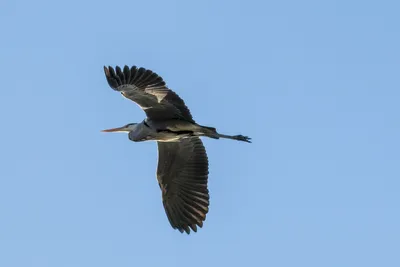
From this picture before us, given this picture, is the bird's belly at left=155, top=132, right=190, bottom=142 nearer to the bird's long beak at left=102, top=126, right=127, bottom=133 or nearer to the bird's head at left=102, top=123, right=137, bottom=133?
the bird's head at left=102, top=123, right=137, bottom=133

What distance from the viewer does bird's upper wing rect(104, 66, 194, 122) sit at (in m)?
18.5

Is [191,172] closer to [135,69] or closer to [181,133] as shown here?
[181,133]

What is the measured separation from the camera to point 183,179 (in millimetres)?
20672

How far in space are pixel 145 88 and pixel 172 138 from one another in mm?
1632

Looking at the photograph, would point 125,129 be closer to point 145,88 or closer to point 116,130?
point 116,130

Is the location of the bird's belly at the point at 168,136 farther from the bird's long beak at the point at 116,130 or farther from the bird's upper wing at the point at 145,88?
the bird's long beak at the point at 116,130

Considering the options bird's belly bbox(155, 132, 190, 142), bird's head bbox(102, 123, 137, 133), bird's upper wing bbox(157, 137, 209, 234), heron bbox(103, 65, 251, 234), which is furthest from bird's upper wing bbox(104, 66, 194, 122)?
bird's upper wing bbox(157, 137, 209, 234)

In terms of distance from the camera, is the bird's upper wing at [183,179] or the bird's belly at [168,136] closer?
the bird's belly at [168,136]

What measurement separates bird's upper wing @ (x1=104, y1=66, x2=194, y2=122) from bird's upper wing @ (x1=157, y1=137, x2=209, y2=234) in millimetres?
1422

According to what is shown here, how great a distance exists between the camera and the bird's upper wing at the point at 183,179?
20.2m

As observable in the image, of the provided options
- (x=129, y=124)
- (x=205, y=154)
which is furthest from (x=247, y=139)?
(x=129, y=124)

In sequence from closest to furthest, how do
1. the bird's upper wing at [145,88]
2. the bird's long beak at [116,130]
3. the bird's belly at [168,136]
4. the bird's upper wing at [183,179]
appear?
1. the bird's upper wing at [145,88]
2. the bird's belly at [168,136]
3. the bird's upper wing at [183,179]
4. the bird's long beak at [116,130]

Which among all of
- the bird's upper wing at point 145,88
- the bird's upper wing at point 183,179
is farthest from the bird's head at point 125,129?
A: the bird's upper wing at point 145,88

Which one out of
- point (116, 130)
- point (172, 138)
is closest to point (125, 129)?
point (116, 130)
